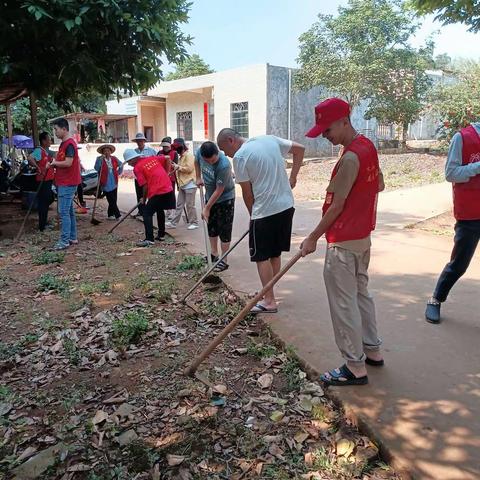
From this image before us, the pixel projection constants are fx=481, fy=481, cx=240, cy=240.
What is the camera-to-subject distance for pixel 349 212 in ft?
9.19

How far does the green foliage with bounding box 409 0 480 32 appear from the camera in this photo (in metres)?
5.56

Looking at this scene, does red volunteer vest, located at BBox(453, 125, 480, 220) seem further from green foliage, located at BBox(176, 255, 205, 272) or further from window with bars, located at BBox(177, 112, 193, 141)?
window with bars, located at BBox(177, 112, 193, 141)

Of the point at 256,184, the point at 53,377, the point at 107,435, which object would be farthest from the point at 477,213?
the point at 53,377

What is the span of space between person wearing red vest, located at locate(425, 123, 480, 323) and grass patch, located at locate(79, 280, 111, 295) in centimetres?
351

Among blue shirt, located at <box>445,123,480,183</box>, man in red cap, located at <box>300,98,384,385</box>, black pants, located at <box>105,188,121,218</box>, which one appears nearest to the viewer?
man in red cap, located at <box>300,98,384,385</box>

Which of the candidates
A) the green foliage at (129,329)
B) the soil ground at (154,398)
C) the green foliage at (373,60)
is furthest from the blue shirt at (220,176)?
the green foliage at (373,60)

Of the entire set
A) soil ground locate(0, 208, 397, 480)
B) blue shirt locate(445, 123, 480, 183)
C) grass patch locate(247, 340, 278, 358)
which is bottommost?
soil ground locate(0, 208, 397, 480)

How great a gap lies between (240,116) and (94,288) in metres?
17.1

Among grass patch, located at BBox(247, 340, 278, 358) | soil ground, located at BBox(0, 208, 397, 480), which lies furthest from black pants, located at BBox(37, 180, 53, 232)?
grass patch, located at BBox(247, 340, 278, 358)

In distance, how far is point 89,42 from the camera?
7.07m

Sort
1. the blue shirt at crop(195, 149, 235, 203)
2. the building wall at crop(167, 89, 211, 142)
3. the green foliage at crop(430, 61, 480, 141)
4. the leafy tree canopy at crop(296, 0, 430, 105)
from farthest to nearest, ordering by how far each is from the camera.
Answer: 1. the building wall at crop(167, 89, 211, 142)
2. the leafy tree canopy at crop(296, 0, 430, 105)
3. the green foliage at crop(430, 61, 480, 141)
4. the blue shirt at crop(195, 149, 235, 203)

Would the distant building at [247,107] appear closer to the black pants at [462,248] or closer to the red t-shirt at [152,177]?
the red t-shirt at [152,177]

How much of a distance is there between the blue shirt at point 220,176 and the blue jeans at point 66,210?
2389mm

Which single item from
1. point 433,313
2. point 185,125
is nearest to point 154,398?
point 433,313
